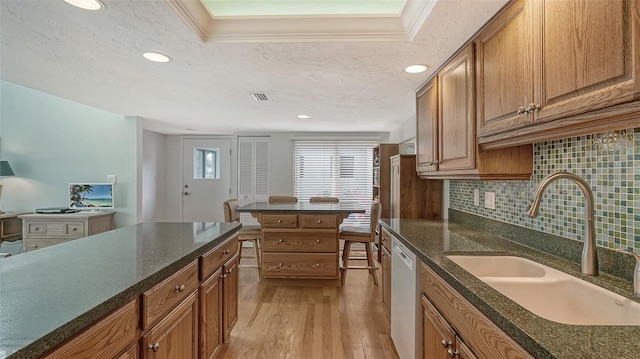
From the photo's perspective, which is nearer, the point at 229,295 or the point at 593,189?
the point at 593,189

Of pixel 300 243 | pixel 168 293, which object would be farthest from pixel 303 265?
pixel 168 293

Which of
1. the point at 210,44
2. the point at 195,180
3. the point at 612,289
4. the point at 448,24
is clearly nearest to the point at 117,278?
the point at 210,44

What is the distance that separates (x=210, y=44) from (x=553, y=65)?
1783 mm

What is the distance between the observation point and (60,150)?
4.37m

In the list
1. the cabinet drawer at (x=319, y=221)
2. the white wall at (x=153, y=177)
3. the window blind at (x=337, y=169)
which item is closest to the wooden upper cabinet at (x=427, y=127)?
the cabinet drawer at (x=319, y=221)

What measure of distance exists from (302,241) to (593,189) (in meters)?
2.57

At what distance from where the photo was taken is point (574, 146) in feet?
4.47

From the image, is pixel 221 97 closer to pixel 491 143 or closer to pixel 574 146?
pixel 491 143

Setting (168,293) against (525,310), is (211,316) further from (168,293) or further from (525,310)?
(525,310)

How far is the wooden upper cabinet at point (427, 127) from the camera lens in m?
2.30

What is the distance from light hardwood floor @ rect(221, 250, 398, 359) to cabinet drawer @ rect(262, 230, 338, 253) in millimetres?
463

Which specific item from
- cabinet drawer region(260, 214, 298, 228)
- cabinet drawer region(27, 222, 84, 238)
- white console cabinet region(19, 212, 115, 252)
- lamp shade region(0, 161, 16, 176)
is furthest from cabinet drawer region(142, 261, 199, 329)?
lamp shade region(0, 161, 16, 176)

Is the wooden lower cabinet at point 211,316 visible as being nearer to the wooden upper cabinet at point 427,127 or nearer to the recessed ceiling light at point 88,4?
the recessed ceiling light at point 88,4

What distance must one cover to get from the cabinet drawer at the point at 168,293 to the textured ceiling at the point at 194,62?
1.32m
